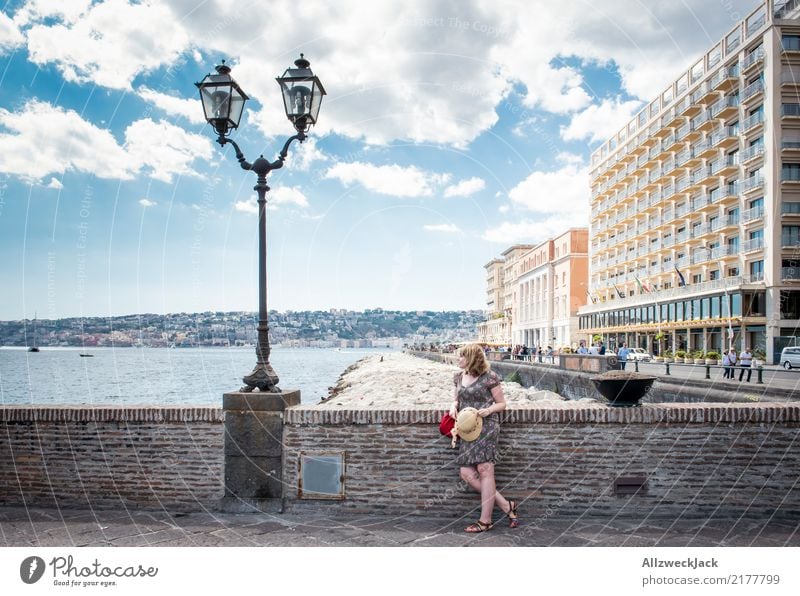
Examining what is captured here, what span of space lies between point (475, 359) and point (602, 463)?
170cm

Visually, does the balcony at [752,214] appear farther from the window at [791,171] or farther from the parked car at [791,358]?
the parked car at [791,358]

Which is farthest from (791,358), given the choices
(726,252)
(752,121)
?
(752,121)

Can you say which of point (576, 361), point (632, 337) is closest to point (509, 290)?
point (632, 337)

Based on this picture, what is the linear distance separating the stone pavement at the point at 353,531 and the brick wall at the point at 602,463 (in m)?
0.17

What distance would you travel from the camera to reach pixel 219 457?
606 cm

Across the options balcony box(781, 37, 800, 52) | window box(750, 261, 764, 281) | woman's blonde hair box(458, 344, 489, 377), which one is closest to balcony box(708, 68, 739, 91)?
balcony box(781, 37, 800, 52)

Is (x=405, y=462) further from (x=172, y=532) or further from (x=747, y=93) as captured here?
(x=747, y=93)

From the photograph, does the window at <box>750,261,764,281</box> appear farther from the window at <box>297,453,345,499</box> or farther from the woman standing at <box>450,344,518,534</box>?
the window at <box>297,453,345,499</box>

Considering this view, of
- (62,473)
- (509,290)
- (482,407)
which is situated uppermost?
(509,290)

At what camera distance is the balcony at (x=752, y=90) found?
139ft

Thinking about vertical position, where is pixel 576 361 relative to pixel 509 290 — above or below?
below

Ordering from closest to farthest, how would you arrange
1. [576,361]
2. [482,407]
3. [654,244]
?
[482,407] < [576,361] < [654,244]

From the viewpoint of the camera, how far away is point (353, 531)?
5.41m
